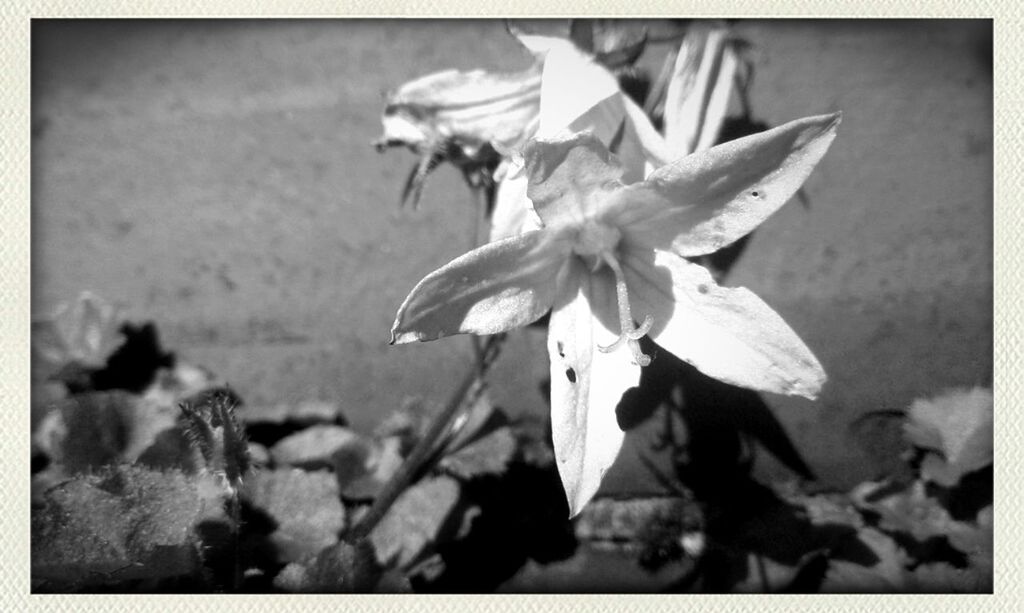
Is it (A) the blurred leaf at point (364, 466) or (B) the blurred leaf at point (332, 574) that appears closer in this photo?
(B) the blurred leaf at point (332, 574)

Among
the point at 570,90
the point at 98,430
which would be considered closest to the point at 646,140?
the point at 570,90

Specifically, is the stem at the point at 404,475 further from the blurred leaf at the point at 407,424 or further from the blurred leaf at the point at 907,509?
the blurred leaf at the point at 907,509

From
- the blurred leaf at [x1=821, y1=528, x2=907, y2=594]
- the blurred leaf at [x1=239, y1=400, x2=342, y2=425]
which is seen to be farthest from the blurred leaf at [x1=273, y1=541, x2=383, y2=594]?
the blurred leaf at [x1=821, y1=528, x2=907, y2=594]

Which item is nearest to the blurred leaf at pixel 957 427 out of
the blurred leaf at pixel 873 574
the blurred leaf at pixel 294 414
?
the blurred leaf at pixel 873 574

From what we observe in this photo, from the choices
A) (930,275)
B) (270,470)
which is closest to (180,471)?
(270,470)

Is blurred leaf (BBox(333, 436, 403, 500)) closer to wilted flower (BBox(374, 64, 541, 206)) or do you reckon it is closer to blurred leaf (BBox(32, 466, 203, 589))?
blurred leaf (BBox(32, 466, 203, 589))

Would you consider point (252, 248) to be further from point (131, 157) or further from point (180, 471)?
point (180, 471)
